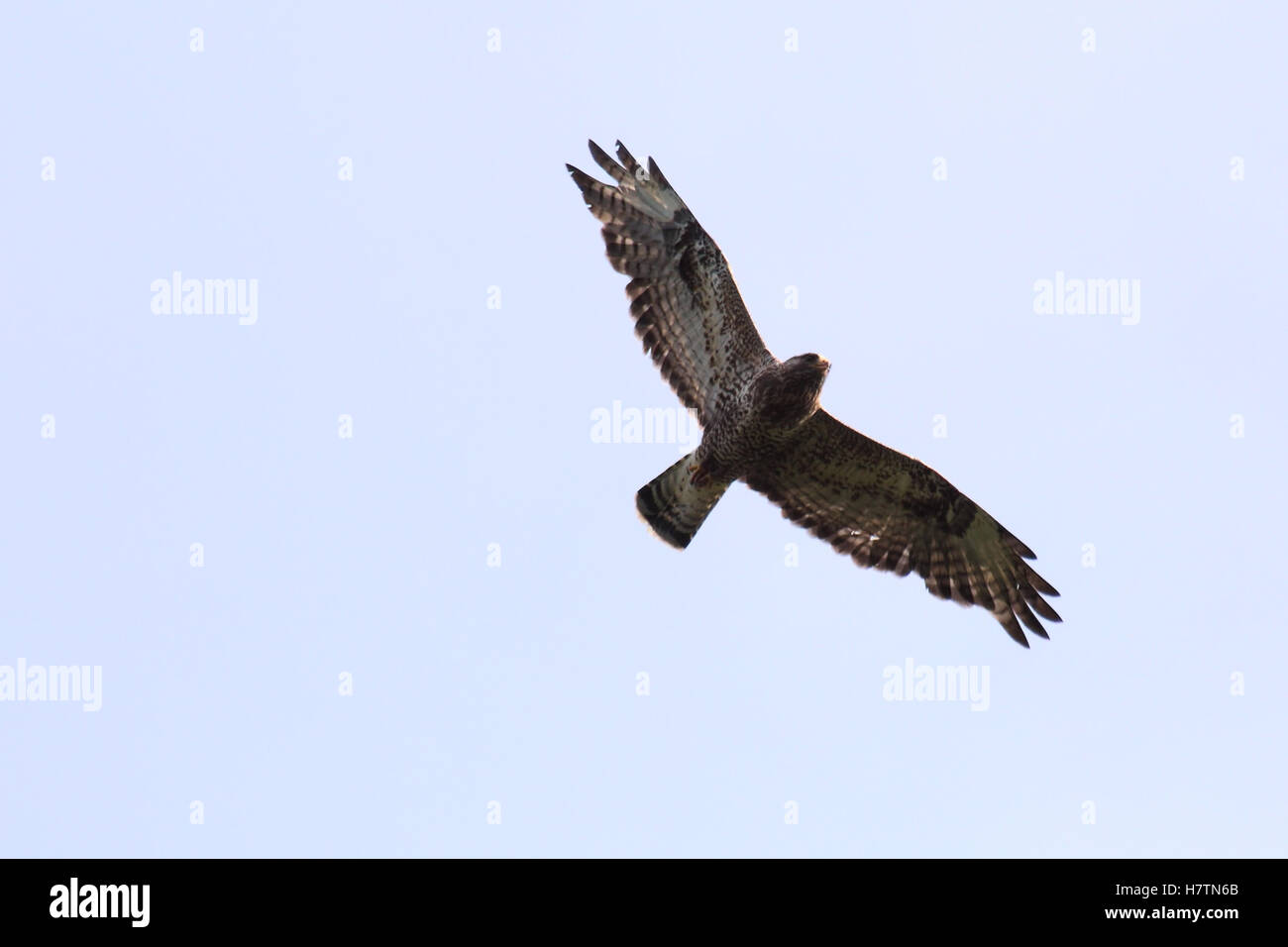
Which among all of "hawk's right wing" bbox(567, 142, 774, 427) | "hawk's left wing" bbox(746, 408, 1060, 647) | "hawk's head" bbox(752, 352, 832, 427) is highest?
"hawk's right wing" bbox(567, 142, 774, 427)

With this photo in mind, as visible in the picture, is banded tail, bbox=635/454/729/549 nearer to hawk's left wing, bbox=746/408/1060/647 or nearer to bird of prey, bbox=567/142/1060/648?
bird of prey, bbox=567/142/1060/648

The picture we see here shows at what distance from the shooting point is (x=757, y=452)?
44.0 ft

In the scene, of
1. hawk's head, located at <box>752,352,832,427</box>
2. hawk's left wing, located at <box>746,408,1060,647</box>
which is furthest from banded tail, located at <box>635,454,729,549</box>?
hawk's head, located at <box>752,352,832,427</box>

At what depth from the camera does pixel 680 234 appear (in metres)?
13.4

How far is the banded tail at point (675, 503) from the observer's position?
13773 mm

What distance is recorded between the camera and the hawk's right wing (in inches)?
527

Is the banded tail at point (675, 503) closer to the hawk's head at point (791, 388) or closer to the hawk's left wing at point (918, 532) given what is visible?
the hawk's left wing at point (918, 532)

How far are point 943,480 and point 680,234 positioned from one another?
3.06 meters

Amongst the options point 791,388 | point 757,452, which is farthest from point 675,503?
point 791,388

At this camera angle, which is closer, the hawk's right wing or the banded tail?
the hawk's right wing

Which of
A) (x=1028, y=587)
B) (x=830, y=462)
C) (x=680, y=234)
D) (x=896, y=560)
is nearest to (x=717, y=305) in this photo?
(x=680, y=234)

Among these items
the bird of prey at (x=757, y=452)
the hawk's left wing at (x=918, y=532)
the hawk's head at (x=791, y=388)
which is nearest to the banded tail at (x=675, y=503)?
the bird of prey at (x=757, y=452)

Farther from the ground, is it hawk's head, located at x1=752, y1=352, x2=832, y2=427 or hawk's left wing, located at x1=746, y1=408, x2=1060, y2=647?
hawk's head, located at x1=752, y1=352, x2=832, y2=427
